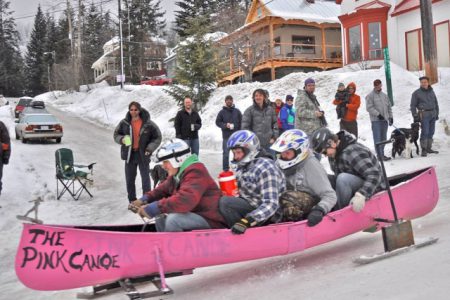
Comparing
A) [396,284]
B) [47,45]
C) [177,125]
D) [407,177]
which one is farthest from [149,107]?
[47,45]

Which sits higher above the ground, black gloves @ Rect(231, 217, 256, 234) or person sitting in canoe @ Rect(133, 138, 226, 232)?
person sitting in canoe @ Rect(133, 138, 226, 232)

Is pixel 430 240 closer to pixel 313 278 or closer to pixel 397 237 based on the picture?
pixel 397 237

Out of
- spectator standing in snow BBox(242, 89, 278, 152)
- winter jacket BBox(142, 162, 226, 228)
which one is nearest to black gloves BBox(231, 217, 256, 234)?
winter jacket BBox(142, 162, 226, 228)

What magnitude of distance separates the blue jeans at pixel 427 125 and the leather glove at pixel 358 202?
22.5 ft

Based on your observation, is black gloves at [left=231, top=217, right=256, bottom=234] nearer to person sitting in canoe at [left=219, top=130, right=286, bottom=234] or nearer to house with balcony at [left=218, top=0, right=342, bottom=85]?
person sitting in canoe at [left=219, top=130, right=286, bottom=234]

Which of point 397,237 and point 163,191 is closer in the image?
point 397,237

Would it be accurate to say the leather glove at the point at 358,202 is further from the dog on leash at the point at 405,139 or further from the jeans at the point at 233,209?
the dog on leash at the point at 405,139

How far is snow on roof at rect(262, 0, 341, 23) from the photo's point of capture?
101 ft

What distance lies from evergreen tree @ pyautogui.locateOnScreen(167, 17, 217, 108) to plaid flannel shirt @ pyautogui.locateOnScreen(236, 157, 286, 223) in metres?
17.6

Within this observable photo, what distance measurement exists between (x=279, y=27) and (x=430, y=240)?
1127 inches

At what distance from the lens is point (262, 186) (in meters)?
4.80

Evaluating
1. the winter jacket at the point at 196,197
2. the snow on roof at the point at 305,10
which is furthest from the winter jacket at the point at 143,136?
the snow on roof at the point at 305,10

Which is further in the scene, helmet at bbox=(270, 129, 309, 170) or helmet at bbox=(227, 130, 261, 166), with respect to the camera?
helmet at bbox=(270, 129, 309, 170)

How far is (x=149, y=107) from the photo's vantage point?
102 ft
